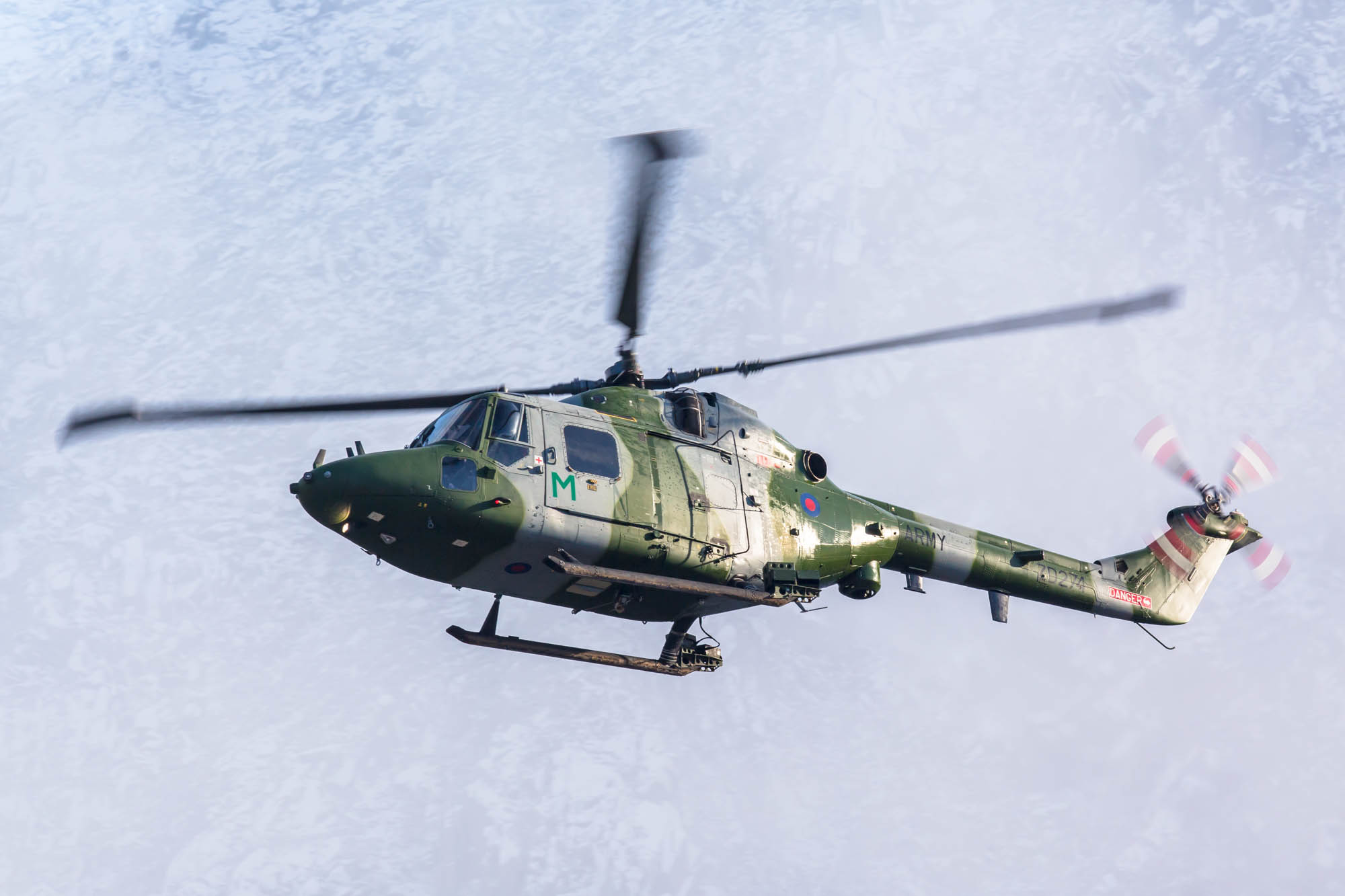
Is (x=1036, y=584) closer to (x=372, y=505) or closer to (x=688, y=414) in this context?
(x=688, y=414)

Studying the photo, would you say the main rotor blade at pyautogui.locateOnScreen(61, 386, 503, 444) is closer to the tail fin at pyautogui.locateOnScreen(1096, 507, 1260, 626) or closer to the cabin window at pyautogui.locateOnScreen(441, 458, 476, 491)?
the cabin window at pyautogui.locateOnScreen(441, 458, 476, 491)

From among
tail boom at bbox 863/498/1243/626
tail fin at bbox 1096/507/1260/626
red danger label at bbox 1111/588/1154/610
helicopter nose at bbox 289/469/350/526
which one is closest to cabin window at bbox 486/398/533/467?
helicopter nose at bbox 289/469/350/526

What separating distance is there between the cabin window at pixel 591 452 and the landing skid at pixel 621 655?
2.39 metres

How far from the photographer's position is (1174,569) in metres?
30.2

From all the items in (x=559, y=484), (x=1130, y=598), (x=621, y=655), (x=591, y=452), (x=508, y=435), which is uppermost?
(x=508, y=435)

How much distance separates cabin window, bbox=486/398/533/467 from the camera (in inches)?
851

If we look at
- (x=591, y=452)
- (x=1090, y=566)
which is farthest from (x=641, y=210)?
(x=1090, y=566)

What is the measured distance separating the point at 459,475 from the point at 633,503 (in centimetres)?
271

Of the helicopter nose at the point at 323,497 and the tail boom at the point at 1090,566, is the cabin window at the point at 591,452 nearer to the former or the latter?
the helicopter nose at the point at 323,497

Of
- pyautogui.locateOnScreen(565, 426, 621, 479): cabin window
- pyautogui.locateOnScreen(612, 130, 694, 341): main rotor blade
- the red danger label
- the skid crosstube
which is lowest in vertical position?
the skid crosstube

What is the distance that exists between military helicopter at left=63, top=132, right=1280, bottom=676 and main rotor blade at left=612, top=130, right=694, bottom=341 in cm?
2

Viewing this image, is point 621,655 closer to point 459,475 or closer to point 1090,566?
point 459,475

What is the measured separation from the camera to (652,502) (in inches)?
890

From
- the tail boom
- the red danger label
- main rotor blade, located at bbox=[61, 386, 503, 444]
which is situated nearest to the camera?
main rotor blade, located at bbox=[61, 386, 503, 444]
